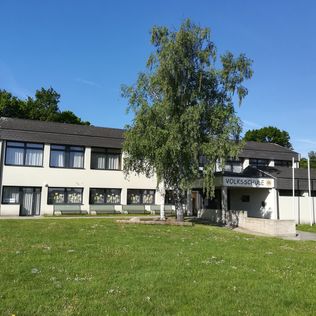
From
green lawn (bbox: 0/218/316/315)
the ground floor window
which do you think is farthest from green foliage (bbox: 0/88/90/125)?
green lawn (bbox: 0/218/316/315)

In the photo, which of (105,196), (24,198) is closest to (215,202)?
(105,196)

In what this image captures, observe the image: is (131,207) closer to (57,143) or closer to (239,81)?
(57,143)

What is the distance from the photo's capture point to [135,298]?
21.0 ft

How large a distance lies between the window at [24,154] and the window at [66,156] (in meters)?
0.93

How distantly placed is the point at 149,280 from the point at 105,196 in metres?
26.1

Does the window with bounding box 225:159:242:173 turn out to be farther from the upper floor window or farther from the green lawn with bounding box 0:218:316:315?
the green lawn with bounding box 0:218:316:315

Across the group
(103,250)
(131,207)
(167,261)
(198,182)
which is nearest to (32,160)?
(131,207)

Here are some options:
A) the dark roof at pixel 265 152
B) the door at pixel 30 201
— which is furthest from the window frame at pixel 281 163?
the door at pixel 30 201

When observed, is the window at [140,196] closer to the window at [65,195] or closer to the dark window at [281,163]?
the window at [65,195]

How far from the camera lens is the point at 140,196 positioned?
3475 cm

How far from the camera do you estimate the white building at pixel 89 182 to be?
95.5ft

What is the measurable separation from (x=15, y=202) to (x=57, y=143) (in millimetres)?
5477

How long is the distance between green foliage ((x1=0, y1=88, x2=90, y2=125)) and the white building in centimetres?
1625

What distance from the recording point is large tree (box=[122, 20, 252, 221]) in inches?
858
